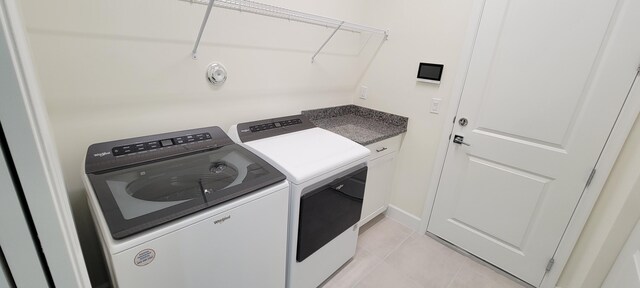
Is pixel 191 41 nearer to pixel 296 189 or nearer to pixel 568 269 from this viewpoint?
pixel 296 189

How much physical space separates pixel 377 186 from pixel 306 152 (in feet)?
3.19

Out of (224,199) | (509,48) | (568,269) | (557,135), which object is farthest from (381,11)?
(568,269)

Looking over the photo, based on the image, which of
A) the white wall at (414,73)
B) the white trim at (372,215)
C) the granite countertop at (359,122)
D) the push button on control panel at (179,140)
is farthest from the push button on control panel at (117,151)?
the white wall at (414,73)

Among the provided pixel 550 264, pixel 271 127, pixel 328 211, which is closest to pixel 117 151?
pixel 271 127

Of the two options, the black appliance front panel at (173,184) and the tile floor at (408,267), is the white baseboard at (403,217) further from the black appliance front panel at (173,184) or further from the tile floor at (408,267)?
the black appliance front panel at (173,184)

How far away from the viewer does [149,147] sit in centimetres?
122

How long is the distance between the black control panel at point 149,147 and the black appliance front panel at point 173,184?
0.08 feet

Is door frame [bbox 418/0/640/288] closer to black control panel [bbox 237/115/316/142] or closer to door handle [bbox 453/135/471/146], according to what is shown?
door handle [bbox 453/135/471/146]

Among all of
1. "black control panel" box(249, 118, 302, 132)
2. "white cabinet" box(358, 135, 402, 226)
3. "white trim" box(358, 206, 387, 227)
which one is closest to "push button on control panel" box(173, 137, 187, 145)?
"black control panel" box(249, 118, 302, 132)

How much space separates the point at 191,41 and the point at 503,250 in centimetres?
253

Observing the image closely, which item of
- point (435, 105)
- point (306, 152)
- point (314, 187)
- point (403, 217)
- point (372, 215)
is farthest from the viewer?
point (403, 217)

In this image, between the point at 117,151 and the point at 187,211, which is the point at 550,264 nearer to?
the point at 187,211

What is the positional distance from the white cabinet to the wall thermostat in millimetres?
519

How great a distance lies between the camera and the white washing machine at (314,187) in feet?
4.26
